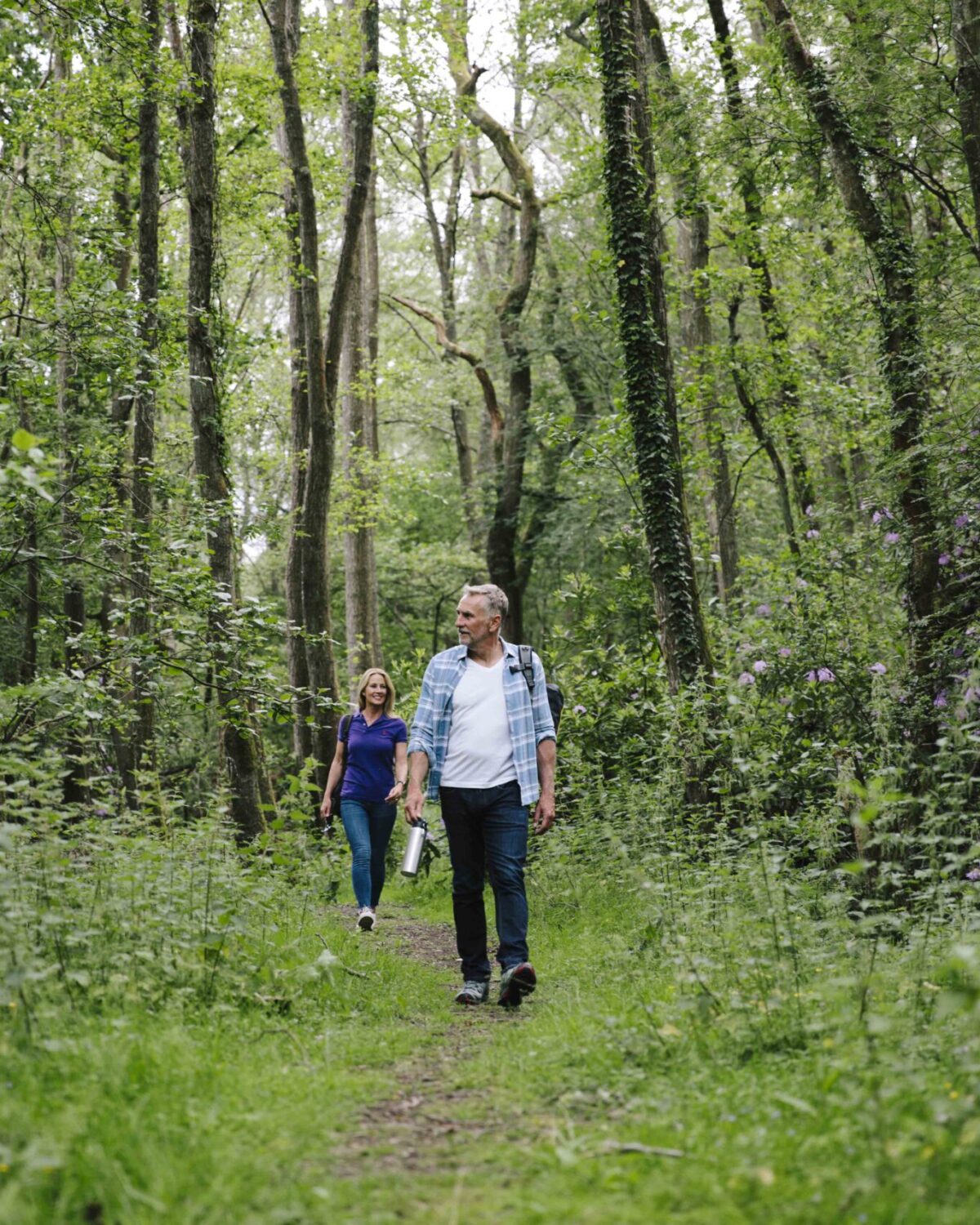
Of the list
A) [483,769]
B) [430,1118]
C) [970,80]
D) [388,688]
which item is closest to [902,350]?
[970,80]

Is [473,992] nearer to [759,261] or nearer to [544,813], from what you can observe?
[544,813]

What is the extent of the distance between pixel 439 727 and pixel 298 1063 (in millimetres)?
2237

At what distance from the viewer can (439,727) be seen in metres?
6.25

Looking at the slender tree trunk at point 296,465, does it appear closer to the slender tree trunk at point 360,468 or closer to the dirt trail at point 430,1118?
the slender tree trunk at point 360,468

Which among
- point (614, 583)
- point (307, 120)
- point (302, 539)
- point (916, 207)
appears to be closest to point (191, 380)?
point (302, 539)

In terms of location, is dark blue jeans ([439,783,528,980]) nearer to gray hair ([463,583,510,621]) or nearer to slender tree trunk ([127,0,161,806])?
gray hair ([463,583,510,621])

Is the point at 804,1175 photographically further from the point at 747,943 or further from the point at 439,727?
the point at 439,727

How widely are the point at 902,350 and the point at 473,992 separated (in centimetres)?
700

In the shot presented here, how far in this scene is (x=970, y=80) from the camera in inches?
359

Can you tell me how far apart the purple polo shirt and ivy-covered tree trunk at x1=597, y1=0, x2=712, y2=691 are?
9.74ft

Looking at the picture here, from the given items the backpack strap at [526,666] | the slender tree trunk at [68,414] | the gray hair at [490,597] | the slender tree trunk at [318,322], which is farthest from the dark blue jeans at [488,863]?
the slender tree trunk at [318,322]

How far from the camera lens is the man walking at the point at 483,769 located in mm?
6082

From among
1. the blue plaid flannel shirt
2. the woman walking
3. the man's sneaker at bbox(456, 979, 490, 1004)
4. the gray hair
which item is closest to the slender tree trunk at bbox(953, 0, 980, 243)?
the gray hair

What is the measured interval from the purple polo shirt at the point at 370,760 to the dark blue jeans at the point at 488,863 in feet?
8.23
